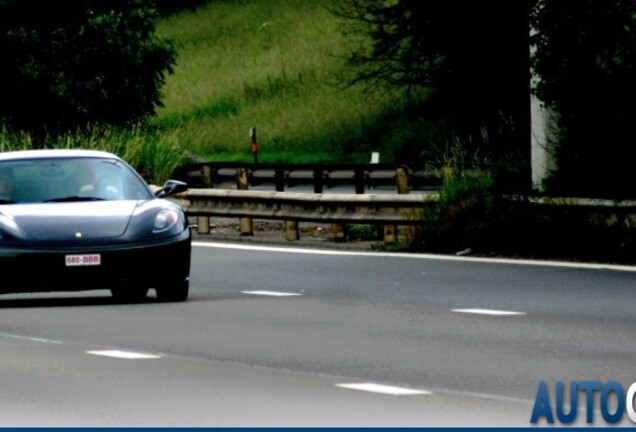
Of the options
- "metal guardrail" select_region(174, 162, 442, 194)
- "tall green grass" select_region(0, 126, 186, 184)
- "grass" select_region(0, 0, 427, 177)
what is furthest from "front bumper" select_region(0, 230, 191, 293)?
"grass" select_region(0, 0, 427, 177)

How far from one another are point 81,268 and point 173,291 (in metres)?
1.02

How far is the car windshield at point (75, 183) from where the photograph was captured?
20016 millimetres

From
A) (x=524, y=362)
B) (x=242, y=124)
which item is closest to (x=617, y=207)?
(x=524, y=362)

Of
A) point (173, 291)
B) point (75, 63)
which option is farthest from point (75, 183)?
point (75, 63)

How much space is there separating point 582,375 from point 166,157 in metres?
26.6

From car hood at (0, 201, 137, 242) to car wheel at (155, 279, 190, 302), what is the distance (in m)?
0.72

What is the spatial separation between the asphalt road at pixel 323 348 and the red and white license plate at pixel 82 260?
1.32ft

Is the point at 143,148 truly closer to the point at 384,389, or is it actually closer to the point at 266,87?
the point at 384,389

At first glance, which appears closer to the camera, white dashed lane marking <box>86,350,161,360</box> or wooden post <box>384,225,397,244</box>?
white dashed lane marking <box>86,350,161,360</box>

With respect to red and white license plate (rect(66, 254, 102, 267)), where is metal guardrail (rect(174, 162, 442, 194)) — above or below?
above

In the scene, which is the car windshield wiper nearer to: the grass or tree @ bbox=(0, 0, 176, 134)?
the grass

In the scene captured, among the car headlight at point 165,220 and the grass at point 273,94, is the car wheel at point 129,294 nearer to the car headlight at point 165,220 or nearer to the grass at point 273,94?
the car headlight at point 165,220

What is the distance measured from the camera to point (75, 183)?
2050cm

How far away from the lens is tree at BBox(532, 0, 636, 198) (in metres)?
23.9
